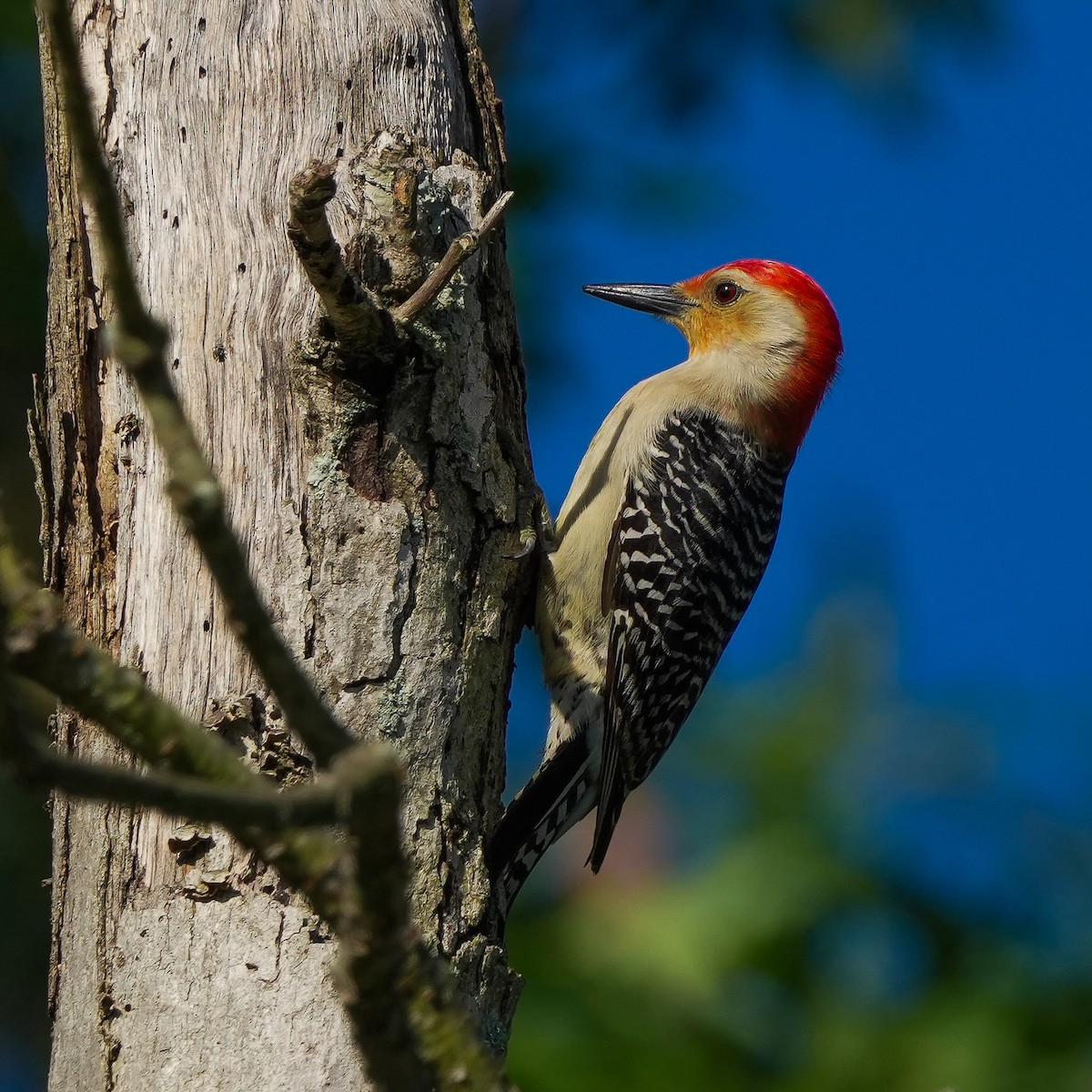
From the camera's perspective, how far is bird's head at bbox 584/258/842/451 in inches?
223


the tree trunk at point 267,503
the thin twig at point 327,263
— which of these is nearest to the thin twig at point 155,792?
the thin twig at point 327,263

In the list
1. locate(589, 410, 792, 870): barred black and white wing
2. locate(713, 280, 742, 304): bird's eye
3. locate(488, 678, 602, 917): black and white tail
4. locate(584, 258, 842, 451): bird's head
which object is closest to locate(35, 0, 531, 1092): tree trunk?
locate(488, 678, 602, 917): black and white tail

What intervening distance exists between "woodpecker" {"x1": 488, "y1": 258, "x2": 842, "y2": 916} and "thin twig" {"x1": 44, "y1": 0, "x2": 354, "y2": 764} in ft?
8.95

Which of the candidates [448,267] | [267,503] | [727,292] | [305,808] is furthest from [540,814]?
[305,808]

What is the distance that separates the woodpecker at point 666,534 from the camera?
4738 millimetres

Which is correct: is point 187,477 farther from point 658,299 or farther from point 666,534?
point 658,299

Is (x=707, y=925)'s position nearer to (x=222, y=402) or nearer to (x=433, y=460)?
(x=433, y=460)

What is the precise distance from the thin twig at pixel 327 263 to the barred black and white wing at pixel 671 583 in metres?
1.88

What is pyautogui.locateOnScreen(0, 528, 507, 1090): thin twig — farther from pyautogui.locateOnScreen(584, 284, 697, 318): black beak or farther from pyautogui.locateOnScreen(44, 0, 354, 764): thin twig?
pyautogui.locateOnScreen(584, 284, 697, 318): black beak

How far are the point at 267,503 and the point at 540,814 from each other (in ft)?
5.00

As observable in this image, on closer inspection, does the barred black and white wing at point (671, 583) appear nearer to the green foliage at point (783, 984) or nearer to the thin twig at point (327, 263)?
the green foliage at point (783, 984)

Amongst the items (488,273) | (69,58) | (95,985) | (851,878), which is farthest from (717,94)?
(69,58)

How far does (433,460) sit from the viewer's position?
3510mm

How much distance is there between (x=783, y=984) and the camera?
5.93 metres
